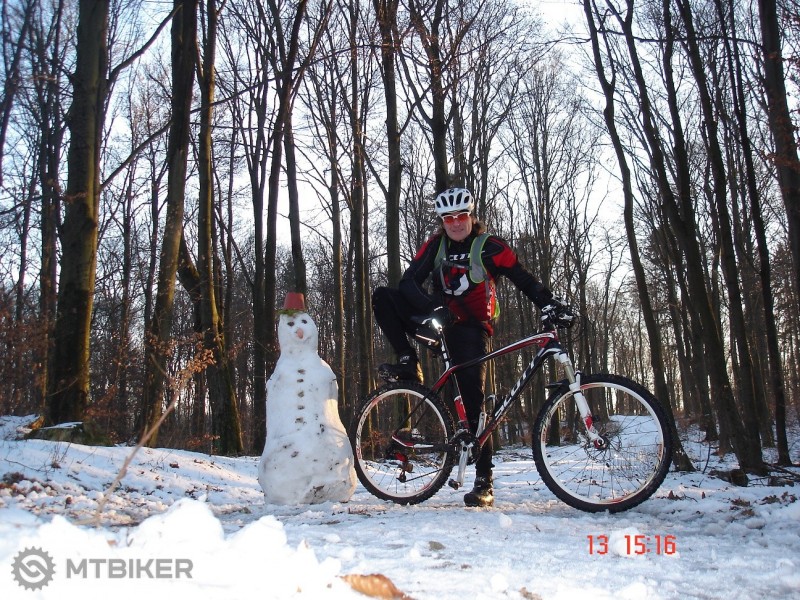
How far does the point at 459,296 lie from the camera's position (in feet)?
15.1

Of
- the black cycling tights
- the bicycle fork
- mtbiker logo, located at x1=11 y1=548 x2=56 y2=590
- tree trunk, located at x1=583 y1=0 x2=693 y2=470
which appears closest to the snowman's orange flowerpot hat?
the black cycling tights

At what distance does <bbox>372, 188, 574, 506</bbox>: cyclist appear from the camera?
14.7ft

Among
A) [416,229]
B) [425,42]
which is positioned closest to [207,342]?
[425,42]

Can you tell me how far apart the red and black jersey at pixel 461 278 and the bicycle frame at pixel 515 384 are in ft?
0.88

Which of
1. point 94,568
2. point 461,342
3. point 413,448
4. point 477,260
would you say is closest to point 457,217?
point 477,260

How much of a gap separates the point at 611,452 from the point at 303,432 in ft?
6.91

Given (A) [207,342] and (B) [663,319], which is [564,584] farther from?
(B) [663,319]

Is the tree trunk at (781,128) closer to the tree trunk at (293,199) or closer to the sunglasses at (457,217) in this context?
the sunglasses at (457,217)

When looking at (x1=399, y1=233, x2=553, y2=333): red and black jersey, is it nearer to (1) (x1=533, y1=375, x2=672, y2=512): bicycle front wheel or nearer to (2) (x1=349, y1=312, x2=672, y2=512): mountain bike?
(2) (x1=349, y1=312, x2=672, y2=512): mountain bike

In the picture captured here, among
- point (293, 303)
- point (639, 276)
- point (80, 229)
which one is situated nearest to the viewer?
point (293, 303)

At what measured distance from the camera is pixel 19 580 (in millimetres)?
1272

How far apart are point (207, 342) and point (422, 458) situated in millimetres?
6661

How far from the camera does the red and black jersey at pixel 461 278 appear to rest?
4.47 m
